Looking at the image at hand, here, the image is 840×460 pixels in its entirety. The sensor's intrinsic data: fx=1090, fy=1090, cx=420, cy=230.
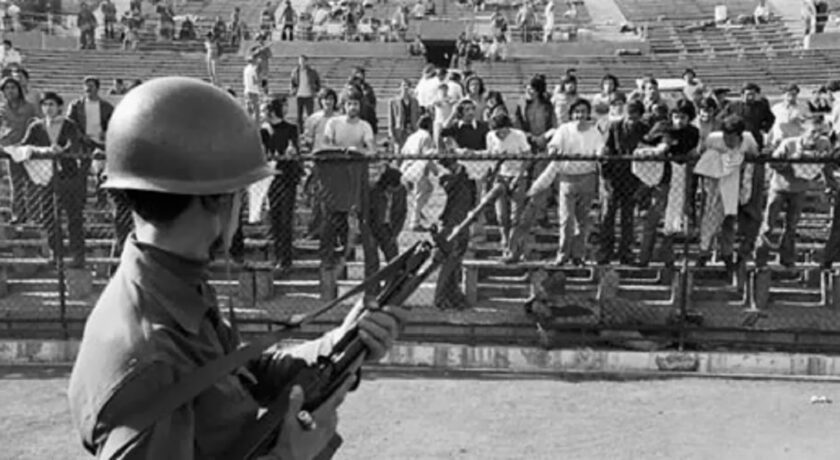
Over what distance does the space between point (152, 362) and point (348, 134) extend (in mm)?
8989

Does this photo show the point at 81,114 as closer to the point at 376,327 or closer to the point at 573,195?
the point at 573,195

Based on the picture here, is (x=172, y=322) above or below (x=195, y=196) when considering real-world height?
below

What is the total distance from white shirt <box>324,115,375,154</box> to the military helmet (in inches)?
338

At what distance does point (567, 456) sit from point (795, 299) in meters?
4.50

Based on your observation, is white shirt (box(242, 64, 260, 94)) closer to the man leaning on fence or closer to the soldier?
the man leaning on fence

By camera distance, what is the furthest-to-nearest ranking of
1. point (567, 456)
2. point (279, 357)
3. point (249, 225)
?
point (249, 225), point (567, 456), point (279, 357)

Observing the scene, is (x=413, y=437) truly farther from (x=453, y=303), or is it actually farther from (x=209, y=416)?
(x=209, y=416)

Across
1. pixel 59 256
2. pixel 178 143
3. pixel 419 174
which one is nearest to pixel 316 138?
pixel 419 174

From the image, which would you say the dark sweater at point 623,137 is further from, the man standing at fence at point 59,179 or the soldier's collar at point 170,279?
the soldier's collar at point 170,279

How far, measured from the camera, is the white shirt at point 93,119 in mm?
12039

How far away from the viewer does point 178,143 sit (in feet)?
8.17

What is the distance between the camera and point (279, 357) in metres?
3.12

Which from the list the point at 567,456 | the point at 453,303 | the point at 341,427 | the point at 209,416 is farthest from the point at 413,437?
the point at 209,416

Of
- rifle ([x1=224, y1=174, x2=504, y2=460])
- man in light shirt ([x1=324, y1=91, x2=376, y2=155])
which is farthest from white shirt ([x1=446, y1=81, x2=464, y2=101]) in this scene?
rifle ([x1=224, y1=174, x2=504, y2=460])
